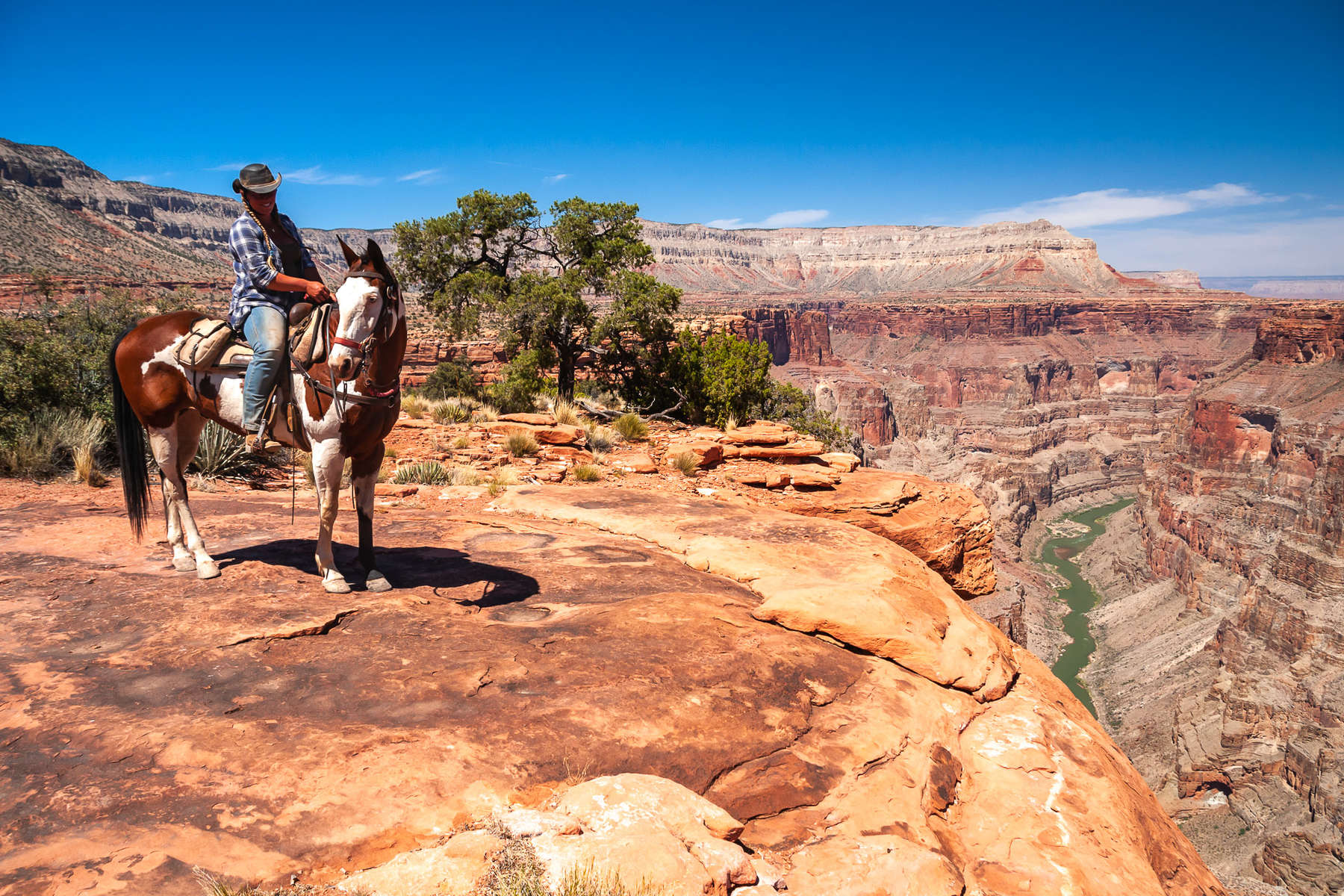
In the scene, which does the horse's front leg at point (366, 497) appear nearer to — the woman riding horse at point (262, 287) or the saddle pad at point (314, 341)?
the woman riding horse at point (262, 287)

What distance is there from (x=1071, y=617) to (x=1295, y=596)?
66.6 feet

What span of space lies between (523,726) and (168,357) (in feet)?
16.7

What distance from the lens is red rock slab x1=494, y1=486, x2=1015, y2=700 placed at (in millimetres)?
5531

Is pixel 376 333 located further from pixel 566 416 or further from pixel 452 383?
pixel 452 383

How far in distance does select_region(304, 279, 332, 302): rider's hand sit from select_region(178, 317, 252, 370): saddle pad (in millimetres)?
902

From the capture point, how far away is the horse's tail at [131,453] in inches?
258

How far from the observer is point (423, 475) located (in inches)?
441

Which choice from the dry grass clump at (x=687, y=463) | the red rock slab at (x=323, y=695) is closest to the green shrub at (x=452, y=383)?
the dry grass clump at (x=687, y=463)

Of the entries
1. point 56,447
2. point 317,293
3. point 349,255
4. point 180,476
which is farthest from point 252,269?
point 56,447

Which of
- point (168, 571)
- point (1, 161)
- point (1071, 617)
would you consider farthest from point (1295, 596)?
point (1, 161)

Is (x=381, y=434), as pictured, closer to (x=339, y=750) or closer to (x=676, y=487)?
(x=339, y=750)

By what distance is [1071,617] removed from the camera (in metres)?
73.4

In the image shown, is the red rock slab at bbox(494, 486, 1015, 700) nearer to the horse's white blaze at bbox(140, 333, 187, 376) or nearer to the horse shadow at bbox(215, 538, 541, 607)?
the horse shadow at bbox(215, 538, 541, 607)

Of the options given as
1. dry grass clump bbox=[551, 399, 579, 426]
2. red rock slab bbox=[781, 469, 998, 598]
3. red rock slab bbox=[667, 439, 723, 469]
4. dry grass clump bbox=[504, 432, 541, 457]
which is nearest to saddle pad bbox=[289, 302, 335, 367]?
red rock slab bbox=[781, 469, 998, 598]
